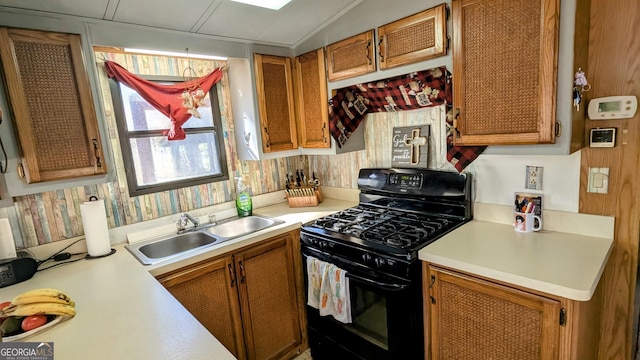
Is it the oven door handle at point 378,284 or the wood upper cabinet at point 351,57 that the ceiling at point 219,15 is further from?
the oven door handle at point 378,284

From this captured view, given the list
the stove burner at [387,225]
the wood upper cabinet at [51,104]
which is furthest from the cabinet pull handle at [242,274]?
the wood upper cabinet at [51,104]

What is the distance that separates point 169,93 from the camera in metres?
2.20

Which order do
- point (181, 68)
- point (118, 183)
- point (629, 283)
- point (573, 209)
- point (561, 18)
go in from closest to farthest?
point (561, 18) → point (629, 283) → point (573, 209) → point (118, 183) → point (181, 68)

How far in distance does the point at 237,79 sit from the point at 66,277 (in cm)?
165

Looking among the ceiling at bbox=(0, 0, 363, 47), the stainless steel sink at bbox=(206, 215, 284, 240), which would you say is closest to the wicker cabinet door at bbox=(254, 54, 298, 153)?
the ceiling at bbox=(0, 0, 363, 47)

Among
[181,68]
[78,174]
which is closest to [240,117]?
[181,68]

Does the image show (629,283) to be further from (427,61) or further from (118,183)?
(118,183)

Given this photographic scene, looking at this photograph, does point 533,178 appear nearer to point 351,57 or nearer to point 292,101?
point 351,57

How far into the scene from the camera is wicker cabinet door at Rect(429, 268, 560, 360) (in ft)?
4.15

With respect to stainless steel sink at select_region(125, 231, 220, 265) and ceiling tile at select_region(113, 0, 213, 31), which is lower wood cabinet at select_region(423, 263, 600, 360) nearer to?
stainless steel sink at select_region(125, 231, 220, 265)

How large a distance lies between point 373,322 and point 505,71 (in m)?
1.47

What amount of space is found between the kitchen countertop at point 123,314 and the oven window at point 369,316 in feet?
2.59

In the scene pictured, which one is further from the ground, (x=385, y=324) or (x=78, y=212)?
(x=78, y=212)

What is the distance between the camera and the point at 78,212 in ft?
6.46
